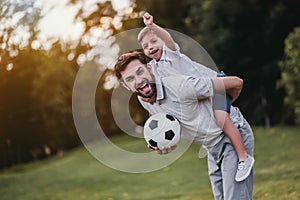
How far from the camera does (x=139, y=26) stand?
1060 cm

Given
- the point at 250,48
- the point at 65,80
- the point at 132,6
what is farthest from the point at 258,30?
the point at 65,80

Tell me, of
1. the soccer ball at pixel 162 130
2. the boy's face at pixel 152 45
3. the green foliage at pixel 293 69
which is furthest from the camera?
the green foliage at pixel 293 69

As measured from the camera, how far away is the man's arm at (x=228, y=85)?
2863 mm

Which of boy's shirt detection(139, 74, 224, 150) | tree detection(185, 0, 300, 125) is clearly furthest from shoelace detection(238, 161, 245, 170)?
tree detection(185, 0, 300, 125)

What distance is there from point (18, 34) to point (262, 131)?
4746 millimetres

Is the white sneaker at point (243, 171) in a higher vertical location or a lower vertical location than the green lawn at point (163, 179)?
higher

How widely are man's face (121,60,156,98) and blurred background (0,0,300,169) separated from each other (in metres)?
6.14

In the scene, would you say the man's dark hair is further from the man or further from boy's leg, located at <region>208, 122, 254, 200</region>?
boy's leg, located at <region>208, 122, 254, 200</region>

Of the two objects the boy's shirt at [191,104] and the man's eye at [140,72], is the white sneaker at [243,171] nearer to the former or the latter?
the boy's shirt at [191,104]

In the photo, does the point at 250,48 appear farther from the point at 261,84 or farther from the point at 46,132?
the point at 46,132

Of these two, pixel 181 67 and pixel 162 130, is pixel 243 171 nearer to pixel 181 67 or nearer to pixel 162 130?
pixel 162 130

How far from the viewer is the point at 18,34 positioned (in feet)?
25.1

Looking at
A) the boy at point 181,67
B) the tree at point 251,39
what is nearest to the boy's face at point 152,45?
the boy at point 181,67

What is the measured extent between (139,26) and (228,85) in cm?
780
